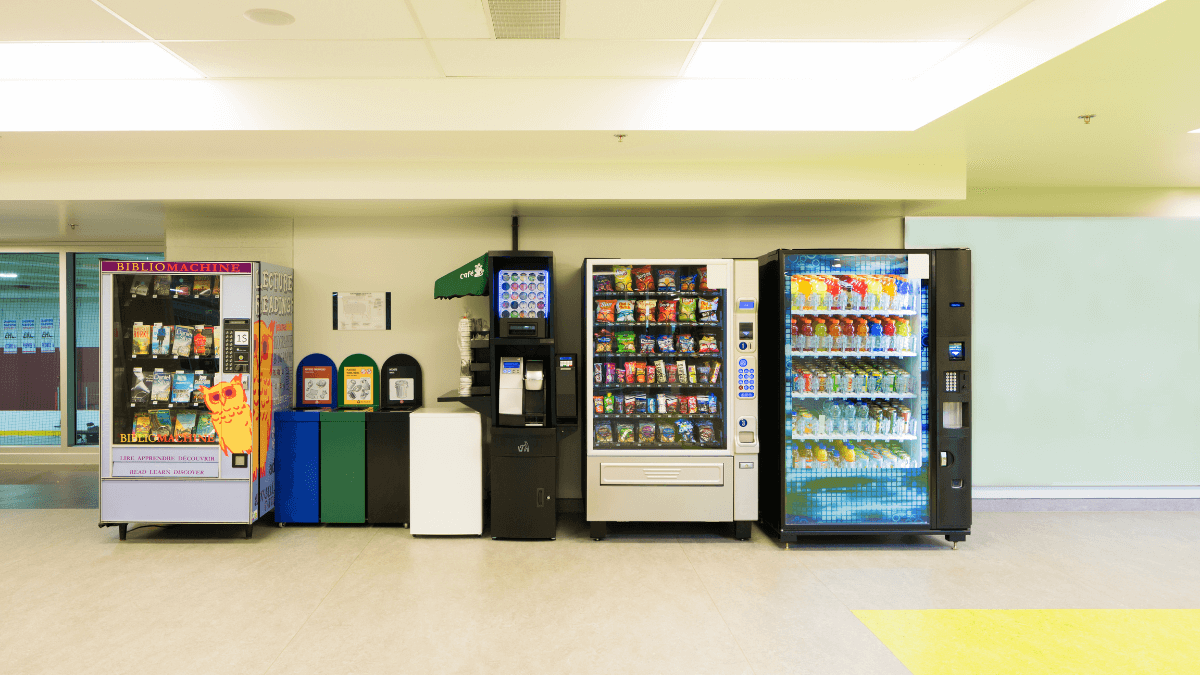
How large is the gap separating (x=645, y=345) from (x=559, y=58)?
2.16 metres

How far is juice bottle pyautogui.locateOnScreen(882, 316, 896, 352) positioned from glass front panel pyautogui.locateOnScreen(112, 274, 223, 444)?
509cm

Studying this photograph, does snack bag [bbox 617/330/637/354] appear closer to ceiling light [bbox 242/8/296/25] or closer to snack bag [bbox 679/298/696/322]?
snack bag [bbox 679/298/696/322]

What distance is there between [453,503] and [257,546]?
1440 millimetres

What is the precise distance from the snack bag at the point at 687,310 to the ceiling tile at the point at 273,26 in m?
2.64

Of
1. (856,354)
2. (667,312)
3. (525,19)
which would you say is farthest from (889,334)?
(525,19)

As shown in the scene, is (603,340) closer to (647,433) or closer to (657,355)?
(657,355)

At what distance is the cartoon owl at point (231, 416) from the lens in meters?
4.82

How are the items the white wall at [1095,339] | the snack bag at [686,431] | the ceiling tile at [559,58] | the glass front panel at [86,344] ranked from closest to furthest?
the ceiling tile at [559,58] → the snack bag at [686,431] → the white wall at [1095,339] → the glass front panel at [86,344]

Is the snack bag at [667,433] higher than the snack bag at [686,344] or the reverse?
the reverse

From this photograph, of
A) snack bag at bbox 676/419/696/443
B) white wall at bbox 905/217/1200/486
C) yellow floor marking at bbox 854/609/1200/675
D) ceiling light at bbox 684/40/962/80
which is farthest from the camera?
white wall at bbox 905/217/1200/486

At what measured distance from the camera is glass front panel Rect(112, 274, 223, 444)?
4.93m

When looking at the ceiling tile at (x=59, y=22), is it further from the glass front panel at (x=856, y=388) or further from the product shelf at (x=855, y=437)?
the product shelf at (x=855, y=437)

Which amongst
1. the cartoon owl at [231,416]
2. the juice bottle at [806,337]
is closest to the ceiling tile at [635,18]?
the juice bottle at [806,337]

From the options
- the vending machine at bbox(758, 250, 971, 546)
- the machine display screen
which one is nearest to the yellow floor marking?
the vending machine at bbox(758, 250, 971, 546)
